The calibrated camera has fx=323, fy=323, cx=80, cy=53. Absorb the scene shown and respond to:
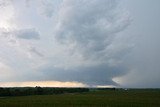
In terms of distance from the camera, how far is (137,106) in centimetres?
5694

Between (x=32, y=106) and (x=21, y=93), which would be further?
(x=21, y=93)

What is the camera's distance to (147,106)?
185 feet

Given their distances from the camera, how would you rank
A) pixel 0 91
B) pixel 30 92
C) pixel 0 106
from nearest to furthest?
1. pixel 0 106
2. pixel 0 91
3. pixel 30 92

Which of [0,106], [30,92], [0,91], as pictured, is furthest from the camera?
[30,92]

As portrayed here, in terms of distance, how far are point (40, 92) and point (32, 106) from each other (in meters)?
85.2

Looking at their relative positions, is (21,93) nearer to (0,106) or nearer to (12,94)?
(12,94)

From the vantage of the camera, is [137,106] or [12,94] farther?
[12,94]

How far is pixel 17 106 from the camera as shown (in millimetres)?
55906

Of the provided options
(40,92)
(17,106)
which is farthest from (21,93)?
(17,106)

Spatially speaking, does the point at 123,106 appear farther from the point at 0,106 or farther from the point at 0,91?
the point at 0,91

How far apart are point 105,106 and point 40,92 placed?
282 feet

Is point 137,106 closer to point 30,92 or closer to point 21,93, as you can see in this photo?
point 21,93

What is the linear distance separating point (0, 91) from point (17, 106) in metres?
65.2

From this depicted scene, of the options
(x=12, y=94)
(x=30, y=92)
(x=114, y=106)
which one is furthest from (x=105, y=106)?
(x=30, y=92)
